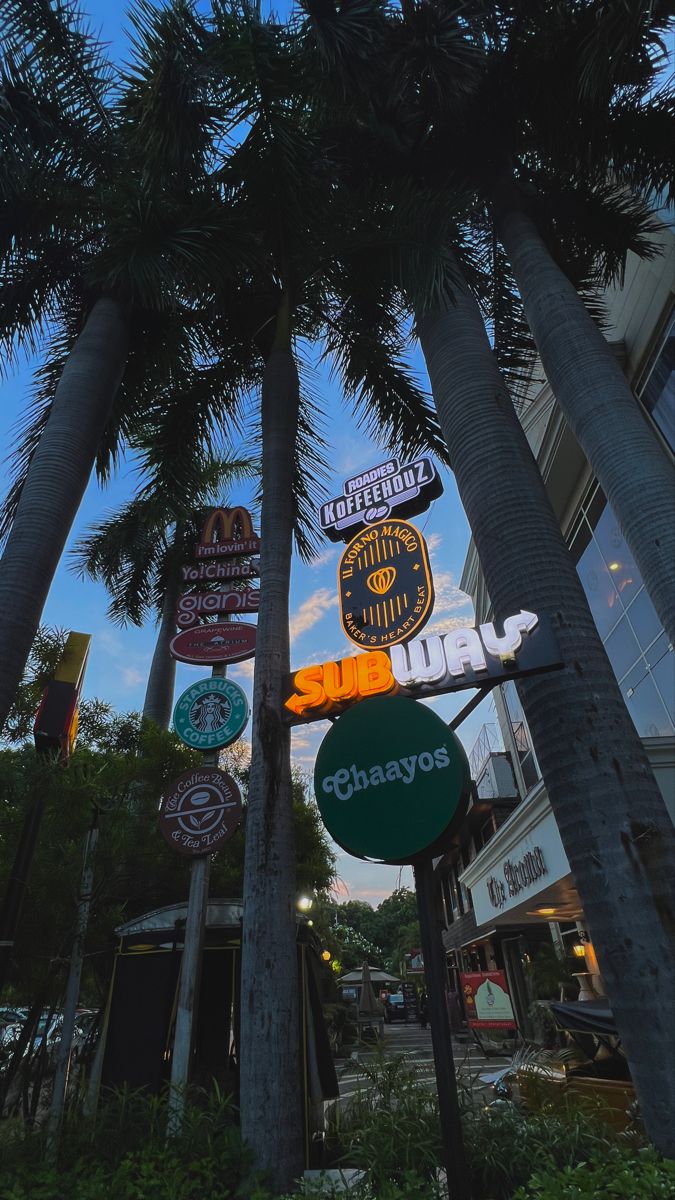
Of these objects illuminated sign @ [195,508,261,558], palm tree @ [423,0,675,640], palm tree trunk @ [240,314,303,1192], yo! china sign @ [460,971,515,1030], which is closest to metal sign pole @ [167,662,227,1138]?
palm tree trunk @ [240,314,303,1192]

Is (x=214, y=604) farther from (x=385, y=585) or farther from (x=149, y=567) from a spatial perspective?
(x=149, y=567)

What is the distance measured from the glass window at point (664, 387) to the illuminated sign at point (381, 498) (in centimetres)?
441

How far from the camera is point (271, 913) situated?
4957mm

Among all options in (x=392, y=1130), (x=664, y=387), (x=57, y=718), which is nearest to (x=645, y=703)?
(x=664, y=387)

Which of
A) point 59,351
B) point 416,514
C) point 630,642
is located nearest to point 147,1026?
point 416,514

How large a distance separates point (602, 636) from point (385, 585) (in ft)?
26.8

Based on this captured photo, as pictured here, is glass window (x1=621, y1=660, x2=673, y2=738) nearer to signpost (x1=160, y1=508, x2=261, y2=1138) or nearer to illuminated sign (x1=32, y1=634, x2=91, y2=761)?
signpost (x1=160, y1=508, x2=261, y2=1138)

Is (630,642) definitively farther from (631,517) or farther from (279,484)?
(279,484)

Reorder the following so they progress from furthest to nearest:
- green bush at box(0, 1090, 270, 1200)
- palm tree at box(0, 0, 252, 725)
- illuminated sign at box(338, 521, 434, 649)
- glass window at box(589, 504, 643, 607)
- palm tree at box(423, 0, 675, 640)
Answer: glass window at box(589, 504, 643, 607) → illuminated sign at box(338, 521, 434, 649) → palm tree at box(0, 0, 252, 725) → palm tree at box(423, 0, 675, 640) → green bush at box(0, 1090, 270, 1200)

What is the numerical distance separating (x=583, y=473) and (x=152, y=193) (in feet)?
34.1

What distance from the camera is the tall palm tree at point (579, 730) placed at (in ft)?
12.3

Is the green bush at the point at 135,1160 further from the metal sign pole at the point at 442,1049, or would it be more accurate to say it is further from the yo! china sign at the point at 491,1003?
the yo! china sign at the point at 491,1003

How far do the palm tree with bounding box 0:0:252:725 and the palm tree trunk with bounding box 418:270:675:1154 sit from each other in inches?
168

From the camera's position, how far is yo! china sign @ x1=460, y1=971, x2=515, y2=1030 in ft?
44.9
